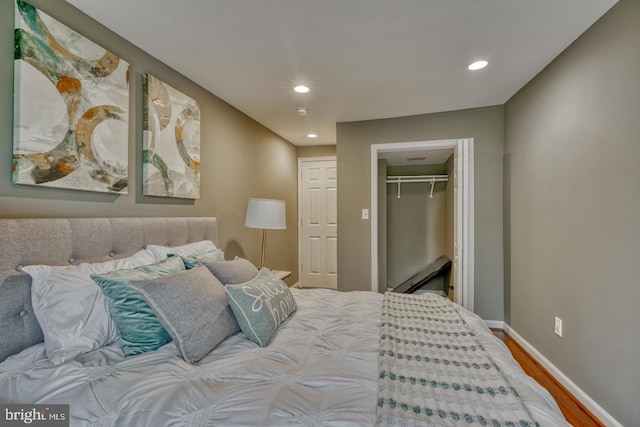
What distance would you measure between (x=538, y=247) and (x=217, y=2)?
2.90m

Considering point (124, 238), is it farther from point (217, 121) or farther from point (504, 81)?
point (504, 81)

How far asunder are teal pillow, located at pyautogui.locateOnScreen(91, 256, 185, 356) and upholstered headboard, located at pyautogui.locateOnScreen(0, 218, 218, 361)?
266 mm

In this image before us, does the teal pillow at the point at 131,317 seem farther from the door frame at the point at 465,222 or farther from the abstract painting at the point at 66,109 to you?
the door frame at the point at 465,222

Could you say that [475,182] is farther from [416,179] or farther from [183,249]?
[183,249]

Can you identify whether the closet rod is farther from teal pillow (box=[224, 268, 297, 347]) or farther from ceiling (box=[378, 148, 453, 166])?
teal pillow (box=[224, 268, 297, 347])

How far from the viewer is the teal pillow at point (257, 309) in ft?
4.58

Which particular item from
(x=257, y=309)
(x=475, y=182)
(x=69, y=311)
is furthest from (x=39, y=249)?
(x=475, y=182)

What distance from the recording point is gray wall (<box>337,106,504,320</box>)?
3145 mm

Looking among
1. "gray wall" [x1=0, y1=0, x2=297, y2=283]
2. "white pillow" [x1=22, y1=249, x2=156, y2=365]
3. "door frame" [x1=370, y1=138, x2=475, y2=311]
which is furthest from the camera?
"door frame" [x1=370, y1=138, x2=475, y2=311]

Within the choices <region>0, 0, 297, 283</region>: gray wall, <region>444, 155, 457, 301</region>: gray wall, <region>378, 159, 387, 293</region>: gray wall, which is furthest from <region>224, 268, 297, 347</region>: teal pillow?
<region>444, 155, 457, 301</region>: gray wall

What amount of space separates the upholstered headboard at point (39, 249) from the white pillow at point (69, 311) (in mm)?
65

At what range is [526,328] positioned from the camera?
265 cm

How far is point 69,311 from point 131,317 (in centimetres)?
25

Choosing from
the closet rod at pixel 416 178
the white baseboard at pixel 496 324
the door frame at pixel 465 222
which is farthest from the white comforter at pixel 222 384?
the closet rod at pixel 416 178
